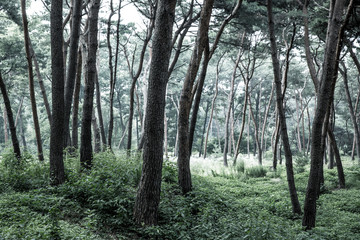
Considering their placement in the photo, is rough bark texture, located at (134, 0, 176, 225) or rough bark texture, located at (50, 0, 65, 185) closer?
rough bark texture, located at (134, 0, 176, 225)

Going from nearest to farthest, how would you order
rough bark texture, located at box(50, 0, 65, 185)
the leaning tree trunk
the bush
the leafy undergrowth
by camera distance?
the leafy undergrowth
the leaning tree trunk
rough bark texture, located at box(50, 0, 65, 185)
the bush

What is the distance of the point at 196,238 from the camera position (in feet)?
14.6

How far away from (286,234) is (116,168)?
3.70m

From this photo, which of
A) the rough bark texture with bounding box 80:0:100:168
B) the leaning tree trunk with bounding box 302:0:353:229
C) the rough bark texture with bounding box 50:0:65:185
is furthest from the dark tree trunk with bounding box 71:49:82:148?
the leaning tree trunk with bounding box 302:0:353:229

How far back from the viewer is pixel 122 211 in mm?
4879

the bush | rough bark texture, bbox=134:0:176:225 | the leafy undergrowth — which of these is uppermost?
rough bark texture, bbox=134:0:176:225

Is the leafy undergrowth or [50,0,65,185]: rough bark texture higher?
[50,0,65,185]: rough bark texture

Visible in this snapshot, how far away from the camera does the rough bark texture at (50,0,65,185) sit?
20.2ft

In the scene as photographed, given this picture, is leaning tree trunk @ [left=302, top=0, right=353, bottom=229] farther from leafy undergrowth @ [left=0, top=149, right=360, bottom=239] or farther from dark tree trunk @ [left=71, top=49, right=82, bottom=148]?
dark tree trunk @ [left=71, top=49, right=82, bottom=148]

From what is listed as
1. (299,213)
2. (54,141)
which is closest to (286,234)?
(299,213)

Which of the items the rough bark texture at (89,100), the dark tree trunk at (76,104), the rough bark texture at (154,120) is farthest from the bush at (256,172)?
the rough bark texture at (154,120)

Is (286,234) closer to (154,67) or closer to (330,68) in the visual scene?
(330,68)

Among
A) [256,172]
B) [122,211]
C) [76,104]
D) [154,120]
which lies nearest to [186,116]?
[154,120]

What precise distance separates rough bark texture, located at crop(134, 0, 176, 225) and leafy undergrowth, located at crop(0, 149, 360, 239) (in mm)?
289
